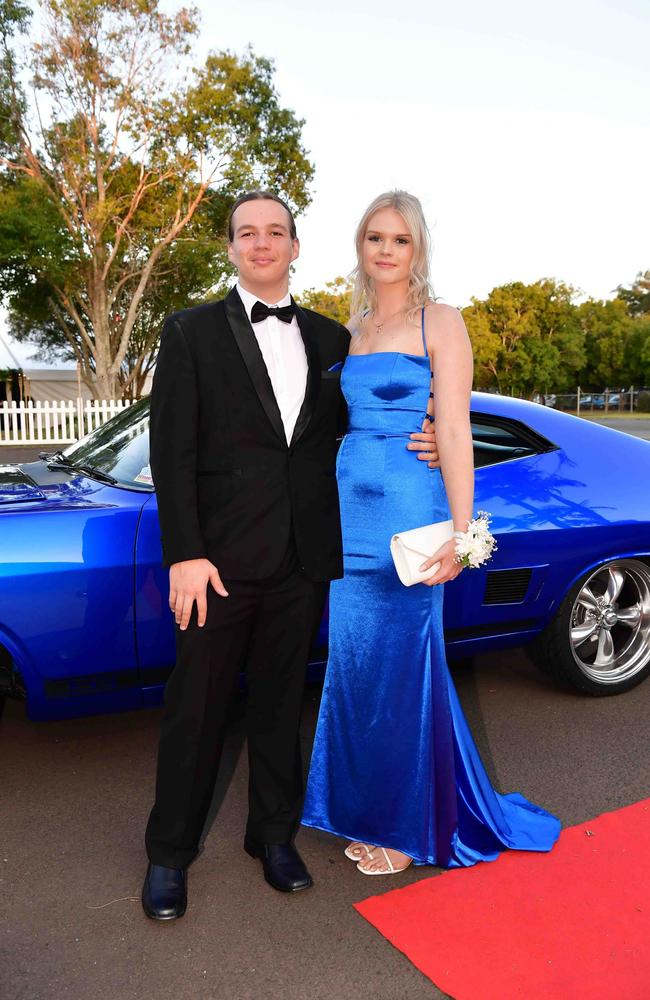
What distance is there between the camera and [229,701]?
2453 millimetres

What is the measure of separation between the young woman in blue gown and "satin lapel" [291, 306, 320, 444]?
0.14 metres

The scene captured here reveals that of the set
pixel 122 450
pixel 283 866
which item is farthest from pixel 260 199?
pixel 283 866

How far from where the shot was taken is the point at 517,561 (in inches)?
139

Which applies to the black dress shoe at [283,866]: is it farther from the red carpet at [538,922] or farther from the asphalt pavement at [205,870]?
the red carpet at [538,922]

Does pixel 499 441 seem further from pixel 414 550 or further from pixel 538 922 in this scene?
pixel 538 922

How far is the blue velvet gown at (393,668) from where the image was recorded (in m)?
2.49

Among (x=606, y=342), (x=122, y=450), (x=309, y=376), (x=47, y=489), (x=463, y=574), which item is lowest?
(x=463, y=574)

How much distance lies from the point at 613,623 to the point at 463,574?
3.44 feet

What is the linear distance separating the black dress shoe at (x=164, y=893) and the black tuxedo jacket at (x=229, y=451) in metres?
0.93

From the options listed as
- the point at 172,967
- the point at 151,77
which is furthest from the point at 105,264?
the point at 172,967

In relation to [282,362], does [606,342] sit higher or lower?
higher

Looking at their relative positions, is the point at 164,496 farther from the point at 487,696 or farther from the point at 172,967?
the point at 487,696

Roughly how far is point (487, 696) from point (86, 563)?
85.3 inches

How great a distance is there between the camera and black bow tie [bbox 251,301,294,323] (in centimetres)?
234
